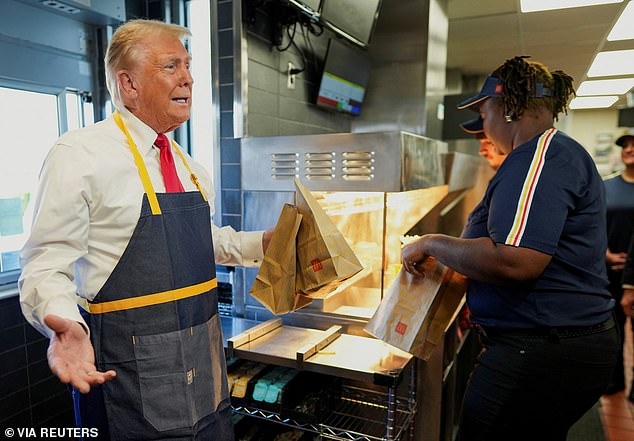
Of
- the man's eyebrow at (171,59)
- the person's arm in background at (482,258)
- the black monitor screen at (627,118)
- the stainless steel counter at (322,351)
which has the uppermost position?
the black monitor screen at (627,118)

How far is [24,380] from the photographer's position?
2096 mm

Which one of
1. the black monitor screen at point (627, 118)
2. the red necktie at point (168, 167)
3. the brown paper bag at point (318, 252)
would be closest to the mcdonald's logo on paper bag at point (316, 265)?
the brown paper bag at point (318, 252)

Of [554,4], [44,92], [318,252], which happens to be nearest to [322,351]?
[318,252]

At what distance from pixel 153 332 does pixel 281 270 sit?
0.46 metres

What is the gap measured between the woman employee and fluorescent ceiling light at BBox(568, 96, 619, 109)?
24.9ft

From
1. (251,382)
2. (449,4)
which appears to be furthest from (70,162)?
(449,4)

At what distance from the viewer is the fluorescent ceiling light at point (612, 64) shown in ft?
16.2

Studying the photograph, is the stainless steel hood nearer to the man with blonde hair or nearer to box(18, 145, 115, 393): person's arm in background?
the man with blonde hair

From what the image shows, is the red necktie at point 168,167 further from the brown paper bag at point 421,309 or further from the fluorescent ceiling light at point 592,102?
the fluorescent ceiling light at point 592,102

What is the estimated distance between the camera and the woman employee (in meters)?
1.30

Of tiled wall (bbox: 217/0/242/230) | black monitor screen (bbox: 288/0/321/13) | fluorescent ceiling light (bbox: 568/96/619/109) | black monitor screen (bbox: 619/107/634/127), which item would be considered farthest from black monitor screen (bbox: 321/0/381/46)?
fluorescent ceiling light (bbox: 568/96/619/109)

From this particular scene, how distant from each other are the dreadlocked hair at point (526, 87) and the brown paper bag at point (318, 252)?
26.6 inches

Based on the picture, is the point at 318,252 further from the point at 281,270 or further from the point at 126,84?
the point at 126,84

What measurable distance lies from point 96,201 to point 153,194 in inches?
5.5
